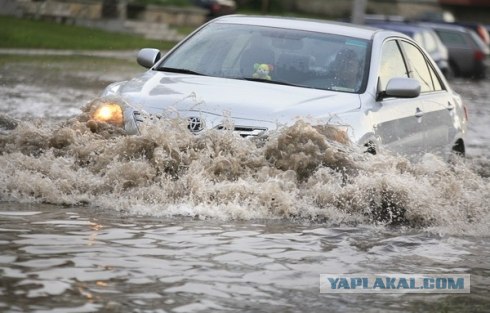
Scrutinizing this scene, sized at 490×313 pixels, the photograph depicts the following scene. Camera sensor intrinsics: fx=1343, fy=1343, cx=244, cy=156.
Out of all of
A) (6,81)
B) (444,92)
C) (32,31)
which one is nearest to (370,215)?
(444,92)

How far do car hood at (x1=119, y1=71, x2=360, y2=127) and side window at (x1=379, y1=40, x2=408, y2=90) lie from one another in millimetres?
735

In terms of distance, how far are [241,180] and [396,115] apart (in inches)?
77.6

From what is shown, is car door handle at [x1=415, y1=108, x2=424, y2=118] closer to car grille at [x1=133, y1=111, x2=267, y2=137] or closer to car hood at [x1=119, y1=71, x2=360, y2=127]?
car hood at [x1=119, y1=71, x2=360, y2=127]

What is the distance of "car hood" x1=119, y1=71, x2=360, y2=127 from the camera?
9688 mm

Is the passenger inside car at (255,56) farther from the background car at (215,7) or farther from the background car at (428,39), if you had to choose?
the background car at (215,7)

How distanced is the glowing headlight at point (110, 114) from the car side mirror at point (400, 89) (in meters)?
2.09

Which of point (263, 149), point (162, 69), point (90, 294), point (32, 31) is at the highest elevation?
point (32, 31)

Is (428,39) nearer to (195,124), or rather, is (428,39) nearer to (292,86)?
(292,86)

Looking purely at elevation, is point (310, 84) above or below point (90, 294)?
above

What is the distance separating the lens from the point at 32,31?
119ft

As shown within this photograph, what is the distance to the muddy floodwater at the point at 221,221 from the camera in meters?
6.48

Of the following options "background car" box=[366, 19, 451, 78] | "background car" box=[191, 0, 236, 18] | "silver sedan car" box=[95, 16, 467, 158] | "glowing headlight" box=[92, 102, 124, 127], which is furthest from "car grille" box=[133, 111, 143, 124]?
"background car" box=[191, 0, 236, 18]

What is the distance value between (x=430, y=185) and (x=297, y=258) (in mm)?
2609

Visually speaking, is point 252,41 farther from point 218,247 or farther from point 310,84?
point 218,247
